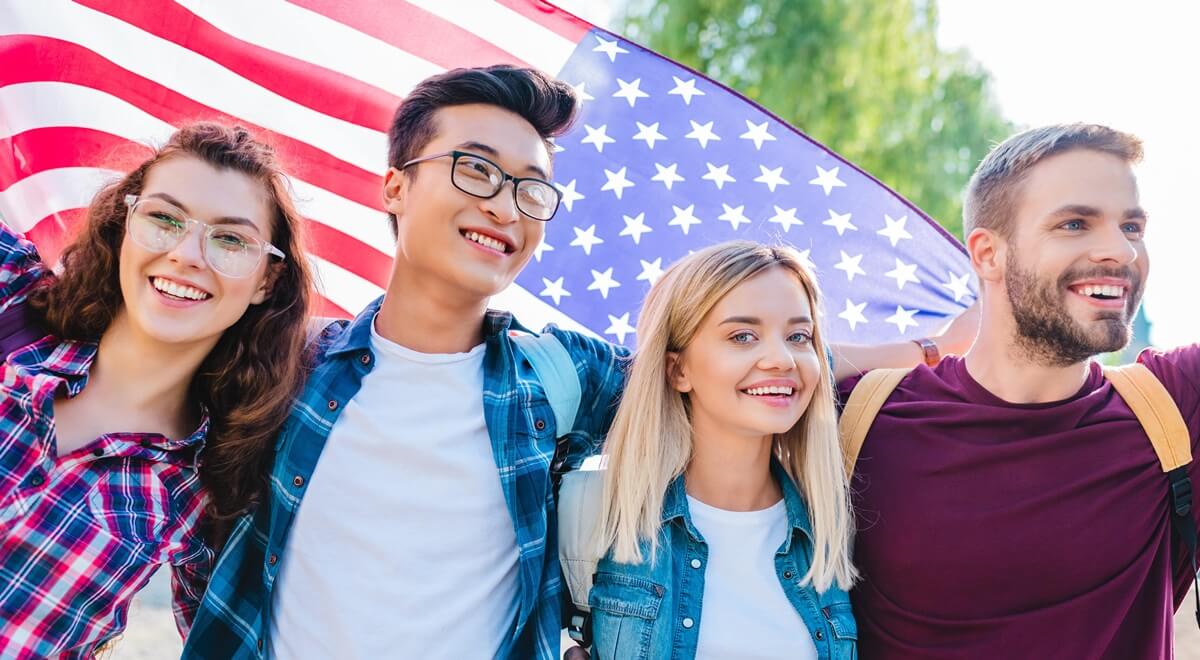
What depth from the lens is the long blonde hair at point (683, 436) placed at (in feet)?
9.03

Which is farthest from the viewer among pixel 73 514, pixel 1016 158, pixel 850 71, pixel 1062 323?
pixel 850 71

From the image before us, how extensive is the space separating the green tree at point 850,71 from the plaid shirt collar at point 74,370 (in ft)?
36.7

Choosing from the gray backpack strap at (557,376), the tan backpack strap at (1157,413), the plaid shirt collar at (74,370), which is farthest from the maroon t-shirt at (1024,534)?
the plaid shirt collar at (74,370)

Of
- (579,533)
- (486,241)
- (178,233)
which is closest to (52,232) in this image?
(178,233)

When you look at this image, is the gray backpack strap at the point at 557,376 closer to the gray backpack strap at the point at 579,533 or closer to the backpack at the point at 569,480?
the backpack at the point at 569,480

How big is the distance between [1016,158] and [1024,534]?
1.22 meters

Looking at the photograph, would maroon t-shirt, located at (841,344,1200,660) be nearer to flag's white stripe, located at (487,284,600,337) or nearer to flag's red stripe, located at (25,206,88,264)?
flag's white stripe, located at (487,284,600,337)

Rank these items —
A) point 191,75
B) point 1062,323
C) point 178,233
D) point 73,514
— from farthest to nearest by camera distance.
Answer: point 191,75
point 1062,323
point 178,233
point 73,514

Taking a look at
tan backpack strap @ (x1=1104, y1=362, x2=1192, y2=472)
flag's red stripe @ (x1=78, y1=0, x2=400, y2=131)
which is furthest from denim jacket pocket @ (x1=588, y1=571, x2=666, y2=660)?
flag's red stripe @ (x1=78, y1=0, x2=400, y2=131)

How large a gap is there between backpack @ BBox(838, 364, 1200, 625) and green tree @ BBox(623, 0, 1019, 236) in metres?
10.3

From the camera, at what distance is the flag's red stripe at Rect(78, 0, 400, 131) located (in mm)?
3977

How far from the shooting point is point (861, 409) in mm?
3029

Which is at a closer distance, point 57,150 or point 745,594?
point 745,594

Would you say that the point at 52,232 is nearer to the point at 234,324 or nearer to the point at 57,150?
the point at 57,150
